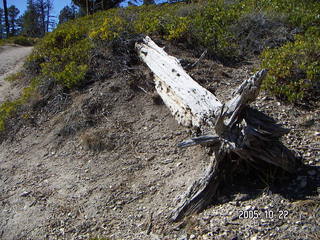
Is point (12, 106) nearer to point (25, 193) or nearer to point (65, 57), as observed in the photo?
point (65, 57)

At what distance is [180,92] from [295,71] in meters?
1.91

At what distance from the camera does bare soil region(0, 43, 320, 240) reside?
122 inches

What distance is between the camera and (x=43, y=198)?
14.2 ft

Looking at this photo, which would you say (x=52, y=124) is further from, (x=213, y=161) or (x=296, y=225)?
(x=296, y=225)

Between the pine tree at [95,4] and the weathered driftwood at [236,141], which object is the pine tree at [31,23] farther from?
the weathered driftwood at [236,141]

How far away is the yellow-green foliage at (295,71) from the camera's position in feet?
15.3

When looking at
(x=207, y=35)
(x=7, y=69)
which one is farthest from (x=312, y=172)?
(x=7, y=69)

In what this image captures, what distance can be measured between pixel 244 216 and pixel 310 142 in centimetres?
140

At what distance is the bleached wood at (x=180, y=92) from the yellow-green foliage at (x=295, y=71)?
4.19 feet

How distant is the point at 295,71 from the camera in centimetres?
493

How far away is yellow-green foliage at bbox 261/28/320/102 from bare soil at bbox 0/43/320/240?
0.24 metres

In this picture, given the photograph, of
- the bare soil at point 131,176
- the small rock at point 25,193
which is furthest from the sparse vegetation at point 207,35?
the small rock at point 25,193

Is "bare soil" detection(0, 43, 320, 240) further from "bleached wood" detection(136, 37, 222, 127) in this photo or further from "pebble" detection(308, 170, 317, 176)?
"bleached wood" detection(136, 37, 222, 127)

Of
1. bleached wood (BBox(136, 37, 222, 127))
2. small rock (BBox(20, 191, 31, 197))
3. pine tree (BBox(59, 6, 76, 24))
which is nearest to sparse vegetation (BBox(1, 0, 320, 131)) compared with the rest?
bleached wood (BBox(136, 37, 222, 127))
